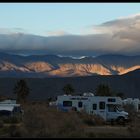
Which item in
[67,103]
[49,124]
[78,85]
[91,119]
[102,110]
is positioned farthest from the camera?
[78,85]

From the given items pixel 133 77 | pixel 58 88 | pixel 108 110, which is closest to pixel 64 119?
pixel 108 110

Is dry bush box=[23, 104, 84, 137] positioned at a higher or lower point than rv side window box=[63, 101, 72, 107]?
lower

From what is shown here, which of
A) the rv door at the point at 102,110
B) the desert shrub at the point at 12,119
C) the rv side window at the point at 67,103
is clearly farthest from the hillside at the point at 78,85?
the rv door at the point at 102,110

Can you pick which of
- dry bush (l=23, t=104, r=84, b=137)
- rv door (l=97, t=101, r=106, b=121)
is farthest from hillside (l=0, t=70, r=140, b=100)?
dry bush (l=23, t=104, r=84, b=137)

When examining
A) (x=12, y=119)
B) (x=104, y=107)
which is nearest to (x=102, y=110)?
(x=104, y=107)

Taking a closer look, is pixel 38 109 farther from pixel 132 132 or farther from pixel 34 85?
pixel 34 85

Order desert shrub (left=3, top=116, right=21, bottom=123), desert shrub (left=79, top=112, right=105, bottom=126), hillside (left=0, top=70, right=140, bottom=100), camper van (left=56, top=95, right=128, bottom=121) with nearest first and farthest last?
desert shrub (left=79, top=112, right=105, bottom=126)
desert shrub (left=3, top=116, right=21, bottom=123)
camper van (left=56, top=95, right=128, bottom=121)
hillside (left=0, top=70, right=140, bottom=100)

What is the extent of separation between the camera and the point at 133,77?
16562 cm

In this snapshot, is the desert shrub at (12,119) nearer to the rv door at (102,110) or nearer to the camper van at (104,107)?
the camper van at (104,107)

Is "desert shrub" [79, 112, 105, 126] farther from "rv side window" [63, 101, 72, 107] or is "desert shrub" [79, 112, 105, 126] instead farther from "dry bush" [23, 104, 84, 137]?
"dry bush" [23, 104, 84, 137]

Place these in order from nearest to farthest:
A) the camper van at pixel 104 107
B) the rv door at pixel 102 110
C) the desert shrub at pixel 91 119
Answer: the desert shrub at pixel 91 119 < the camper van at pixel 104 107 < the rv door at pixel 102 110

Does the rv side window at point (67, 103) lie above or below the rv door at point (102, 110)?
above

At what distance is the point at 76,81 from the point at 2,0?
151532 mm

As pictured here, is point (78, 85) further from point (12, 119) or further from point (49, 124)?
point (49, 124)
